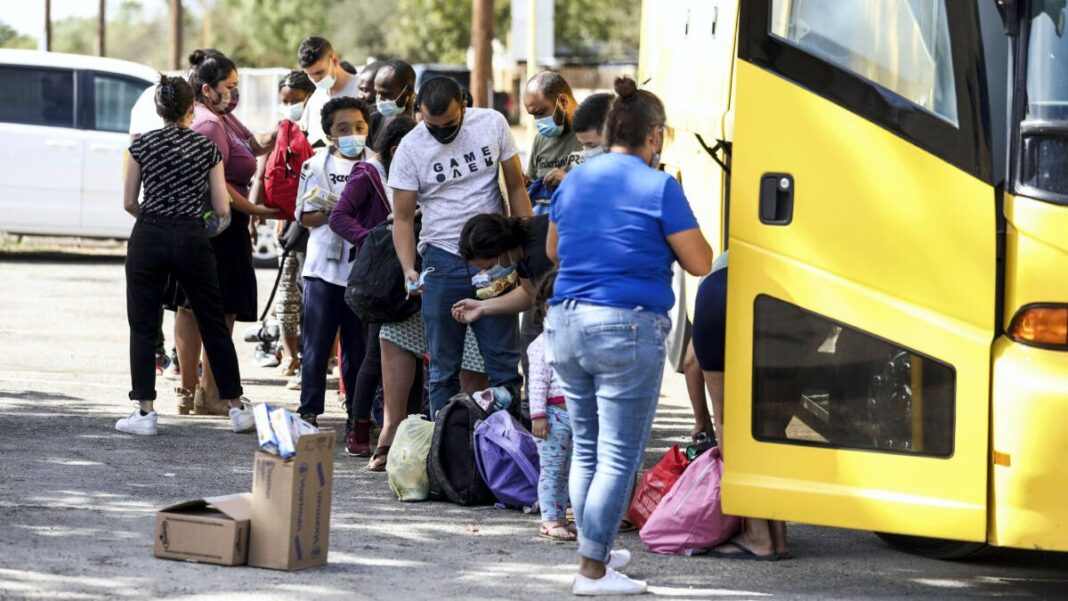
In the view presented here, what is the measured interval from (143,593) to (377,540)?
3.85 feet

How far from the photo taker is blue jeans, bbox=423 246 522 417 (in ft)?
23.9

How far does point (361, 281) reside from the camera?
25.2 feet

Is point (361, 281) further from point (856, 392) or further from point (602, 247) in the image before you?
point (856, 392)

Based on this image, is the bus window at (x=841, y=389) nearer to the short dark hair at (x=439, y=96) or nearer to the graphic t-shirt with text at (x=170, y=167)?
the short dark hair at (x=439, y=96)

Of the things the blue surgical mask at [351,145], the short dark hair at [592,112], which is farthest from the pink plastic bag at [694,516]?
the blue surgical mask at [351,145]

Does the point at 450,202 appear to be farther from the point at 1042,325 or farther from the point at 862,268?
the point at 1042,325

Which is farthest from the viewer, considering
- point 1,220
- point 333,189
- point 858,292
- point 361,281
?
point 1,220

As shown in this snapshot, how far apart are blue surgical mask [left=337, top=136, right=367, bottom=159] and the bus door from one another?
329cm

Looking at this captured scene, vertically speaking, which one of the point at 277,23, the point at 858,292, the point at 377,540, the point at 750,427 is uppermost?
the point at 277,23

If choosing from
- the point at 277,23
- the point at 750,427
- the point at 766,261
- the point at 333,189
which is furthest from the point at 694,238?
the point at 277,23

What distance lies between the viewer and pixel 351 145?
8.44 metres

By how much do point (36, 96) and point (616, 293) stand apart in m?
12.5

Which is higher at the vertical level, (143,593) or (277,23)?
(277,23)

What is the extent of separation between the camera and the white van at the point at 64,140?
653 inches
